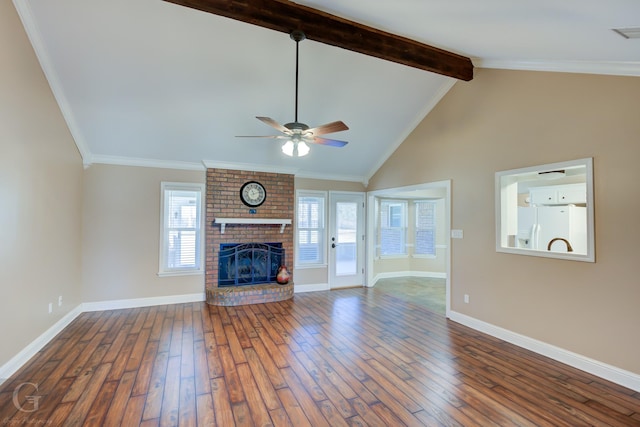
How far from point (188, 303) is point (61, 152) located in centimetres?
291

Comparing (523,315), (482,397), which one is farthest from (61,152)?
(523,315)

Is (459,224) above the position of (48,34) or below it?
below

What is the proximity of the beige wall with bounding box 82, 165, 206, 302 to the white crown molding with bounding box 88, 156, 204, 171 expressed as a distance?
0.22ft

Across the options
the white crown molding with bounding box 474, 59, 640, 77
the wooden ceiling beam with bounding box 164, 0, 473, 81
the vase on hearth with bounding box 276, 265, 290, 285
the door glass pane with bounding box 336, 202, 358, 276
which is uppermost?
the wooden ceiling beam with bounding box 164, 0, 473, 81

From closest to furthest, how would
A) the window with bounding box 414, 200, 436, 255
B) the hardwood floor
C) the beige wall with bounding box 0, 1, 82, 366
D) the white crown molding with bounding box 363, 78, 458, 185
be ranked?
the hardwood floor → the beige wall with bounding box 0, 1, 82, 366 → the white crown molding with bounding box 363, 78, 458, 185 → the window with bounding box 414, 200, 436, 255

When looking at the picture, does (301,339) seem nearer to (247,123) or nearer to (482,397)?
(482,397)

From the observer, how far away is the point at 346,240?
21.1 ft

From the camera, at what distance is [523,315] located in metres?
3.46

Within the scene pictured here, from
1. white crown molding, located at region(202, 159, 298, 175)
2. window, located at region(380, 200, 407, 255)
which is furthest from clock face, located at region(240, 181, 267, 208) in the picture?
window, located at region(380, 200, 407, 255)

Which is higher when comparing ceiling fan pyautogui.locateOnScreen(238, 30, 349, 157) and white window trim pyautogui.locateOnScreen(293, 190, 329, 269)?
ceiling fan pyautogui.locateOnScreen(238, 30, 349, 157)

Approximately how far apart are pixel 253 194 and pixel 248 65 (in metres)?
2.50

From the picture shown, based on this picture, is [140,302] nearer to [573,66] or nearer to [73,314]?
[73,314]

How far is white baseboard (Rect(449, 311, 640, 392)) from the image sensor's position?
263 cm

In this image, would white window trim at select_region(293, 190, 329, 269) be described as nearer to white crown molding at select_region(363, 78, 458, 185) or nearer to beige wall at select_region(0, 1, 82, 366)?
white crown molding at select_region(363, 78, 458, 185)
